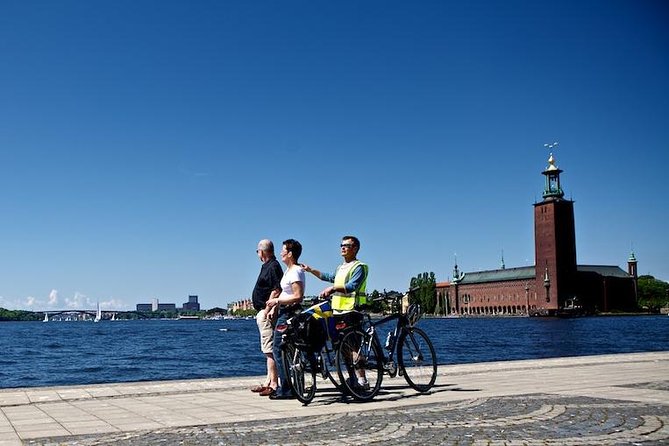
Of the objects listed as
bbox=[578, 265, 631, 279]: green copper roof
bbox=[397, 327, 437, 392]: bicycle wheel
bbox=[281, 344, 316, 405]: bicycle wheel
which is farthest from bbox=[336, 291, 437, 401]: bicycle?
bbox=[578, 265, 631, 279]: green copper roof

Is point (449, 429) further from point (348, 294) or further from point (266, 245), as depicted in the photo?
point (266, 245)

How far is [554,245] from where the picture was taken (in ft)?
474

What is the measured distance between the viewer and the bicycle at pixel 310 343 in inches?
349

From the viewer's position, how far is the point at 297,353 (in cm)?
889

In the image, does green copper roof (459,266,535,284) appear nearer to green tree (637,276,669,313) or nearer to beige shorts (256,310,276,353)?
green tree (637,276,669,313)

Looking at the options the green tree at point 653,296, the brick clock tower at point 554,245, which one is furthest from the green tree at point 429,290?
the green tree at point 653,296

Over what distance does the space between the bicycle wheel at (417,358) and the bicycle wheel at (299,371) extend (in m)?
1.26

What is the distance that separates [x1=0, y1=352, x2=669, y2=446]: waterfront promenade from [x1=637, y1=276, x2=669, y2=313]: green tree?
191407mm

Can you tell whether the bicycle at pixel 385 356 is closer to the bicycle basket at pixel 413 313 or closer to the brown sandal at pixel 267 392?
the bicycle basket at pixel 413 313

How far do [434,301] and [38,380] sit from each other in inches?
6471

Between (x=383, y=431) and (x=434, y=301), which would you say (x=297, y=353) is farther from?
(x=434, y=301)

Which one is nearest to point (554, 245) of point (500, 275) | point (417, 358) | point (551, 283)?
point (551, 283)

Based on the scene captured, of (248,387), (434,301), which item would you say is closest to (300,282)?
(248,387)

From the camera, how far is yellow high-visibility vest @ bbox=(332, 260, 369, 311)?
9.05 metres
